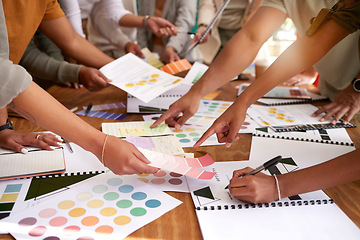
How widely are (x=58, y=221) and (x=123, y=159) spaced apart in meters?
0.18

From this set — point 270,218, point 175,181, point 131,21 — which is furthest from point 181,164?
point 131,21

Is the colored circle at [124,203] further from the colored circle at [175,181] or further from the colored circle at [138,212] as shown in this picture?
the colored circle at [175,181]

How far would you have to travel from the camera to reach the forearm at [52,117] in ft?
2.27

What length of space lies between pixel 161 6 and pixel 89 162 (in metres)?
1.91

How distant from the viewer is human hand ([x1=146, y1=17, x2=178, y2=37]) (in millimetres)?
1932

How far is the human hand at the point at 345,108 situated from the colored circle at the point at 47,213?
959mm

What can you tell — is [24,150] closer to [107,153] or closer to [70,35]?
[107,153]

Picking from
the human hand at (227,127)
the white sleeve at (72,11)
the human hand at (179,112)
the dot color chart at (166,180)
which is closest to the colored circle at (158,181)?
the dot color chart at (166,180)

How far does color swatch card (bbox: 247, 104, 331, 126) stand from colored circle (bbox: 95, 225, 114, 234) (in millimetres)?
698

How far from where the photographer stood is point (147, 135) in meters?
1.04

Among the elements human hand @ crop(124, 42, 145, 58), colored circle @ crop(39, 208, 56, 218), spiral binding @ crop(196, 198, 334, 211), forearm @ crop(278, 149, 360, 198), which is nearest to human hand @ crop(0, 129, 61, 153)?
colored circle @ crop(39, 208, 56, 218)

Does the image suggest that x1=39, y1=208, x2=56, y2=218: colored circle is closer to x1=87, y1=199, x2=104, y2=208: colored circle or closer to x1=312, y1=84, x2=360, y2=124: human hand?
x1=87, y1=199, x2=104, y2=208: colored circle

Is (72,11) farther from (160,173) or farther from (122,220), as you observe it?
(122,220)

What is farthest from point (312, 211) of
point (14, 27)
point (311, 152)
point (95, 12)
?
point (95, 12)
